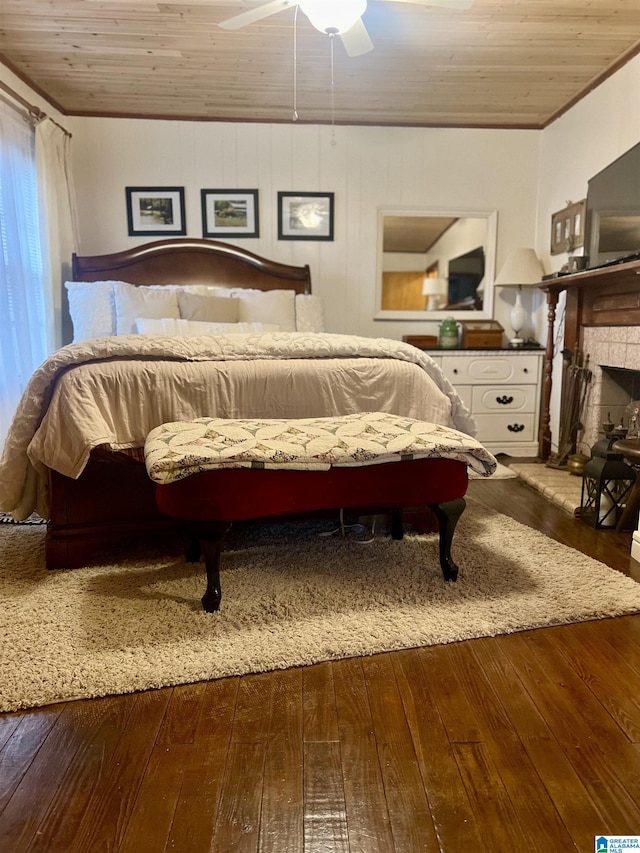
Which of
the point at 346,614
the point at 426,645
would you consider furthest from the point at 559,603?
the point at 346,614

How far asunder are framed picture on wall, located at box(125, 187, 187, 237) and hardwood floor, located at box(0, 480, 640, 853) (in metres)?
3.78

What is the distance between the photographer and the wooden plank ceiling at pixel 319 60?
288 cm

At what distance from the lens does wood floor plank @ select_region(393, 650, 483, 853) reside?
3.36 feet

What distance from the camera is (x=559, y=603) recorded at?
6.07ft

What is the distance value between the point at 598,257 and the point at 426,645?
2724mm

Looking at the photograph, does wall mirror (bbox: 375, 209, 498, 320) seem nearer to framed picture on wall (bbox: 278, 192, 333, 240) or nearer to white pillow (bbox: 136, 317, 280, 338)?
framed picture on wall (bbox: 278, 192, 333, 240)

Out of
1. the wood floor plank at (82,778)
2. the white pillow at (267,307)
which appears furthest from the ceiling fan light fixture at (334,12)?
the wood floor plank at (82,778)

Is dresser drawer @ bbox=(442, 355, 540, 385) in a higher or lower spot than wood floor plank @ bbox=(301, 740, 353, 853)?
higher

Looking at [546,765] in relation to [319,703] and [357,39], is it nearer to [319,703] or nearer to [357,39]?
[319,703]

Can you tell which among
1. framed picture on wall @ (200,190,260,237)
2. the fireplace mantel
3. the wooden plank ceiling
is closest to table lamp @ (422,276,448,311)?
the fireplace mantel

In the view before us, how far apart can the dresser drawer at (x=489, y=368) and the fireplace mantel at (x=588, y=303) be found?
0.14m

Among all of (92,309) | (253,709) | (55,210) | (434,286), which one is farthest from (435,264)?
(253,709)

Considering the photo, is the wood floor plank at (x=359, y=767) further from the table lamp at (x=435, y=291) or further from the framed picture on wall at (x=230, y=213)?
the framed picture on wall at (x=230, y=213)

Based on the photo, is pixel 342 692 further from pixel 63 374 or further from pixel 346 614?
pixel 63 374
